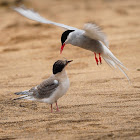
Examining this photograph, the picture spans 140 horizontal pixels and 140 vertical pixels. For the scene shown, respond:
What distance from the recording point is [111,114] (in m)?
5.79

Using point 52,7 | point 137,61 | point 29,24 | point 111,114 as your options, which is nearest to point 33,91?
point 111,114

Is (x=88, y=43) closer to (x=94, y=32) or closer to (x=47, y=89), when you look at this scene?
(x=94, y=32)

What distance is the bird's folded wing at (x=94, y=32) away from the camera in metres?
5.90

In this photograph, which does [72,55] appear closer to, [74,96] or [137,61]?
[137,61]

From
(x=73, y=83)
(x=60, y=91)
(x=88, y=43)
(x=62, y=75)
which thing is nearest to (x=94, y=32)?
(x=88, y=43)

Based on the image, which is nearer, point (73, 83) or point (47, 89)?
point (47, 89)

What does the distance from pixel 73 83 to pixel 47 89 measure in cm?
137

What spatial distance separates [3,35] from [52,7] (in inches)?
201

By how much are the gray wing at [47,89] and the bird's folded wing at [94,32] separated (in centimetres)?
82

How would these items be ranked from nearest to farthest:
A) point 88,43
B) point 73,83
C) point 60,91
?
point 60,91
point 88,43
point 73,83

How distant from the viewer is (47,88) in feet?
20.3

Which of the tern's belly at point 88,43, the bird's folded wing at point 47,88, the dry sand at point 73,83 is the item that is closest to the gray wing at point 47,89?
the bird's folded wing at point 47,88

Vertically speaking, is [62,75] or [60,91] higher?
[62,75]

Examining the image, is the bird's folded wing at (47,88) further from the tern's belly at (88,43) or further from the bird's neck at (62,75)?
the tern's belly at (88,43)
